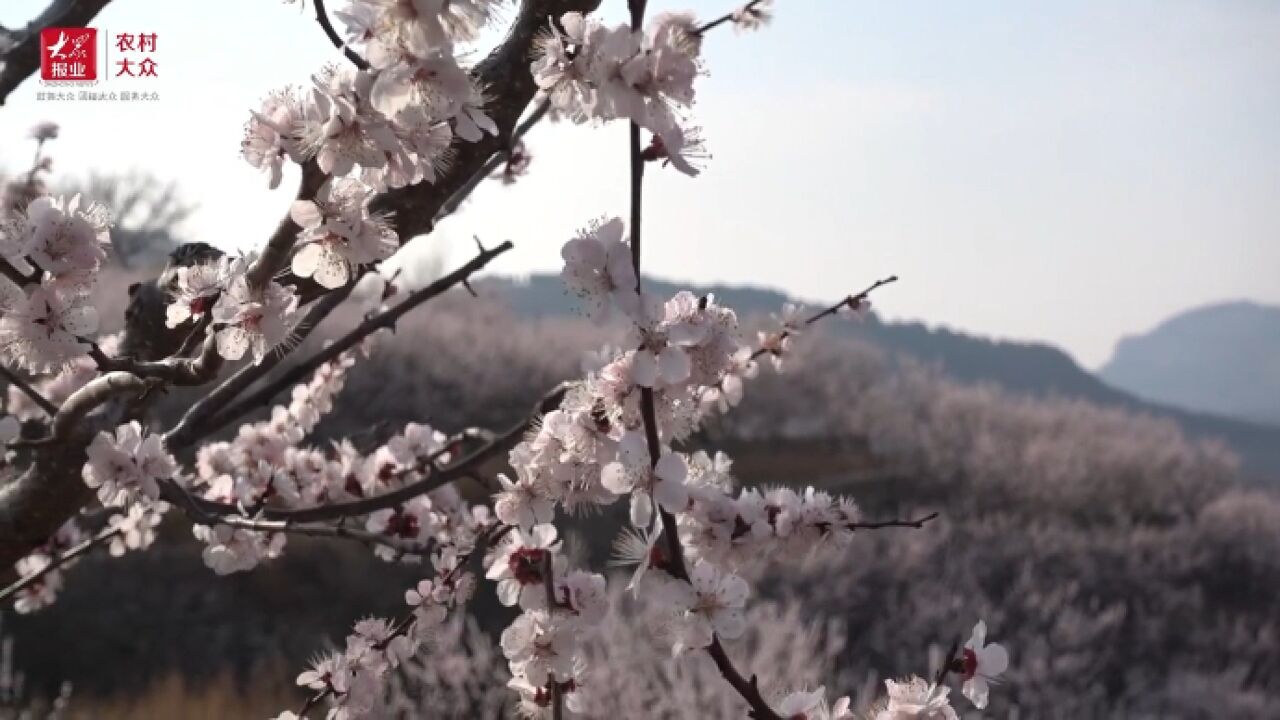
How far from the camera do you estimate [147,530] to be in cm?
204

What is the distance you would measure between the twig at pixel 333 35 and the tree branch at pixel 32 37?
30.3 inches

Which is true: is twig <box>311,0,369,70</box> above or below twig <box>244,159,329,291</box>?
above

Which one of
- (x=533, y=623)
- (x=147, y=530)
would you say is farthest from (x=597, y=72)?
(x=147, y=530)

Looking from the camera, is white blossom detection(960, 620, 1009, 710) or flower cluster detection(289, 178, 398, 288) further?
white blossom detection(960, 620, 1009, 710)

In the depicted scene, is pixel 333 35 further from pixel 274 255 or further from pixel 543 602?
pixel 543 602

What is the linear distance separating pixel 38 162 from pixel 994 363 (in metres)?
23.8

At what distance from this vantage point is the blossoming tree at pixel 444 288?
2.74 ft

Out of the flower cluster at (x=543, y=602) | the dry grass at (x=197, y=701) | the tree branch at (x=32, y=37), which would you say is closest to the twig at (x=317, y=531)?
A: the flower cluster at (x=543, y=602)

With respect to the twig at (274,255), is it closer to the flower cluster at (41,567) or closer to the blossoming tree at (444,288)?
the blossoming tree at (444,288)

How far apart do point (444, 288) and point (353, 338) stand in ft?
0.71

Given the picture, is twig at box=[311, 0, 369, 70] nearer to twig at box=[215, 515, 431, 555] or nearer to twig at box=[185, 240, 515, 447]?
twig at box=[185, 240, 515, 447]

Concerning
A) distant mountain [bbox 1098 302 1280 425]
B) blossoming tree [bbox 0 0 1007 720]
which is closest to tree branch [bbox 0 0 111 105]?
blossoming tree [bbox 0 0 1007 720]

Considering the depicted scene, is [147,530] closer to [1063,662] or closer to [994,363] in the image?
[1063,662]

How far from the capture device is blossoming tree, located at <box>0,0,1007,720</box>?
835mm
